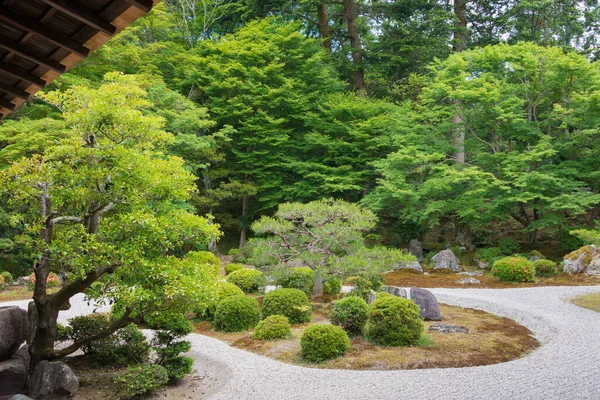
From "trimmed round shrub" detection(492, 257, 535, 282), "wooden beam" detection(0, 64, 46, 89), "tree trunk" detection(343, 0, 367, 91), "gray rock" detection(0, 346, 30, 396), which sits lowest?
"gray rock" detection(0, 346, 30, 396)

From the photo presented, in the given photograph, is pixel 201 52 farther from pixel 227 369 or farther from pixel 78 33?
pixel 78 33

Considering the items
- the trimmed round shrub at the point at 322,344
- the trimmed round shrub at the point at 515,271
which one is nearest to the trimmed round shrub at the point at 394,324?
the trimmed round shrub at the point at 322,344

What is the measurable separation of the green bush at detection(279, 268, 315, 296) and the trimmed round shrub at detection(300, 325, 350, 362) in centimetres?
358

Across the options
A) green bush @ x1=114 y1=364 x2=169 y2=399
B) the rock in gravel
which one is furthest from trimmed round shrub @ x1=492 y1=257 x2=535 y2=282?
green bush @ x1=114 y1=364 x2=169 y2=399

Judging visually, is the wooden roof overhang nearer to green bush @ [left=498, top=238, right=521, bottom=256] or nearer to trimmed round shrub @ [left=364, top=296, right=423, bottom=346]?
trimmed round shrub @ [left=364, top=296, right=423, bottom=346]

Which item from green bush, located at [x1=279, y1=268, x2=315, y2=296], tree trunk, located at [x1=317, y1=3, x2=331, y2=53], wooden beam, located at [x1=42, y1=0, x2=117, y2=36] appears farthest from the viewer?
tree trunk, located at [x1=317, y1=3, x2=331, y2=53]

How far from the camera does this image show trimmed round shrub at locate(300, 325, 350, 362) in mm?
6938

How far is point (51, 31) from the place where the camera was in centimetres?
291

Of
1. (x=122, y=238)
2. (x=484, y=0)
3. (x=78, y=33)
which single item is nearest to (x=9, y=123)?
(x=122, y=238)

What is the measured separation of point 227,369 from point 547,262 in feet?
38.5

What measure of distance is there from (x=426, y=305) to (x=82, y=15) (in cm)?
842

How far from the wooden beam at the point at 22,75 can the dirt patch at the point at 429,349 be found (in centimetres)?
523

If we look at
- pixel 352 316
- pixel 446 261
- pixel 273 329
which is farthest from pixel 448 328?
pixel 446 261

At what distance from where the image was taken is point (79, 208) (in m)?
5.80
